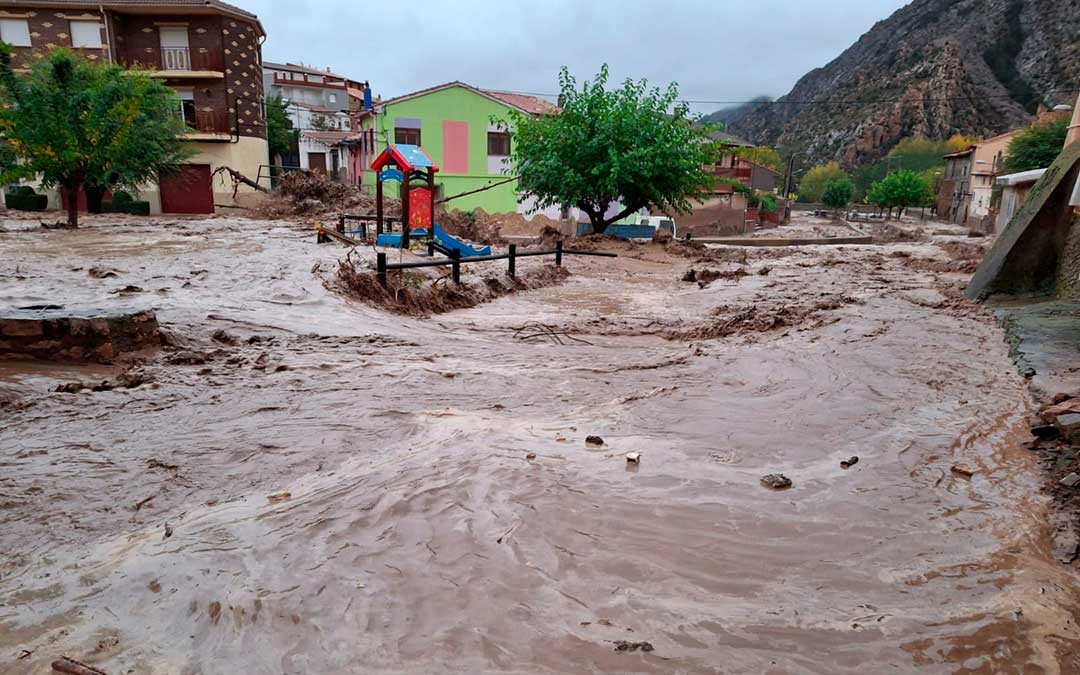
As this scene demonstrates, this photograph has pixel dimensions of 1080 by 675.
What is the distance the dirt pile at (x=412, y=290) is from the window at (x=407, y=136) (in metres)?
24.5

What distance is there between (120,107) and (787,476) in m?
22.8

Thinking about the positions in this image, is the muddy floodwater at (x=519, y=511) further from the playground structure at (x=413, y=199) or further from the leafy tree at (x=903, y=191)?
the leafy tree at (x=903, y=191)

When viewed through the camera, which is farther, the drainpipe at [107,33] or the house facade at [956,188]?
the house facade at [956,188]

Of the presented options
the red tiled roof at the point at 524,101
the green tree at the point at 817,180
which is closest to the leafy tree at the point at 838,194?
the green tree at the point at 817,180

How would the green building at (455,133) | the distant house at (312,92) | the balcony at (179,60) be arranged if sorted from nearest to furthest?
1. the balcony at (179,60)
2. the green building at (455,133)
3. the distant house at (312,92)

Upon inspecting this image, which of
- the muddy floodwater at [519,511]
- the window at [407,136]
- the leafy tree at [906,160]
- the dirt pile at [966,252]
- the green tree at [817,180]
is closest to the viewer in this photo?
the muddy floodwater at [519,511]

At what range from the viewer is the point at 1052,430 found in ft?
15.7

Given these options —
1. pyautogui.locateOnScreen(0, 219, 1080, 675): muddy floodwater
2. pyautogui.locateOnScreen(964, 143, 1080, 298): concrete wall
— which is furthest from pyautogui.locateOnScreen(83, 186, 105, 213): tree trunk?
pyautogui.locateOnScreen(964, 143, 1080, 298): concrete wall

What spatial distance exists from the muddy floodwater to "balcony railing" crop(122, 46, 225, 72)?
90.6ft

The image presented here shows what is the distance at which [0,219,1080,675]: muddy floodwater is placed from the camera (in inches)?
106

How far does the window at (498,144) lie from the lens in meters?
35.4

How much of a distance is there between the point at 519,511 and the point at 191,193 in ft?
107

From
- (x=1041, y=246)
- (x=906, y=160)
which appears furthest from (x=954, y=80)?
(x=1041, y=246)

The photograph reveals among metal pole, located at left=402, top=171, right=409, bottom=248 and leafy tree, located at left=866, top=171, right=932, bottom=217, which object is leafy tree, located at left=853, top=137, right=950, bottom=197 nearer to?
leafy tree, located at left=866, top=171, right=932, bottom=217
